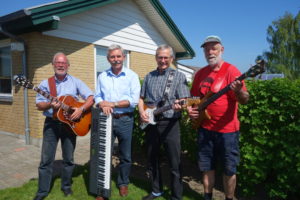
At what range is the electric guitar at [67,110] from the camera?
10.7ft

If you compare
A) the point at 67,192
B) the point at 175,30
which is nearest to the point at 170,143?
the point at 67,192

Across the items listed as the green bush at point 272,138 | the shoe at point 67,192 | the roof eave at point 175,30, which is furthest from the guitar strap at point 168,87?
the roof eave at point 175,30

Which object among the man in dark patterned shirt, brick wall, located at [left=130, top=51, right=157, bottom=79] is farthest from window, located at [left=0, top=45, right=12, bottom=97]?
the man in dark patterned shirt

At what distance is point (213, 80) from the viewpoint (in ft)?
9.34

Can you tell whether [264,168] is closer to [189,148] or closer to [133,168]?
[189,148]

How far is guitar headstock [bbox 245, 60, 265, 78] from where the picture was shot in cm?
236

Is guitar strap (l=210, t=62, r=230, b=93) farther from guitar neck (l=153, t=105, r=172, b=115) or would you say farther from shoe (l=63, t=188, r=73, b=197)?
shoe (l=63, t=188, r=73, b=197)

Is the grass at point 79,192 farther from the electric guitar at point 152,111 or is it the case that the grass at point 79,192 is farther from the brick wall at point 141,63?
the brick wall at point 141,63

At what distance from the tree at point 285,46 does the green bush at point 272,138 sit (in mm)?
20545

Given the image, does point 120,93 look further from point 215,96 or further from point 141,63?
point 141,63

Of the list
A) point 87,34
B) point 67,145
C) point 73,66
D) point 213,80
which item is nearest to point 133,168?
point 67,145

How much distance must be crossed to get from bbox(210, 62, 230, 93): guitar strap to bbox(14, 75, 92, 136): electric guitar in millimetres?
1878

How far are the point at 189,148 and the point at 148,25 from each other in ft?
22.1

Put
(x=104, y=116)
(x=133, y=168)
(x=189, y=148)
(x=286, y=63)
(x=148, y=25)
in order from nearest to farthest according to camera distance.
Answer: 1. (x=104, y=116)
2. (x=189, y=148)
3. (x=133, y=168)
4. (x=148, y=25)
5. (x=286, y=63)
